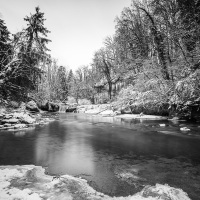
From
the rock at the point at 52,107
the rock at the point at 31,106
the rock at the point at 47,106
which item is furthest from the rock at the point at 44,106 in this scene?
the rock at the point at 31,106

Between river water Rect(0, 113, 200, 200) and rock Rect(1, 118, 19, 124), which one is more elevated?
rock Rect(1, 118, 19, 124)

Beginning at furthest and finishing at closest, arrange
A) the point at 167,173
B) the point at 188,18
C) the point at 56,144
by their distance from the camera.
→ 1. the point at 188,18
2. the point at 56,144
3. the point at 167,173

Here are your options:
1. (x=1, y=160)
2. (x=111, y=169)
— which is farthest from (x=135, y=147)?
(x=1, y=160)

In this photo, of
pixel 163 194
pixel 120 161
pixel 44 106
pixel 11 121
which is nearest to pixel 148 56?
pixel 11 121

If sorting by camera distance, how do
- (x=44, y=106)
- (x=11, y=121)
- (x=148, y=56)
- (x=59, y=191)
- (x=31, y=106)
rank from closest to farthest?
(x=59, y=191) → (x=11, y=121) → (x=148, y=56) → (x=31, y=106) → (x=44, y=106)

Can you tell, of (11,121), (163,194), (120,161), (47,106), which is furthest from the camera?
(47,106)

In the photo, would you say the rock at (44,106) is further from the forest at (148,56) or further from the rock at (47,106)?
the forest at (148,56)

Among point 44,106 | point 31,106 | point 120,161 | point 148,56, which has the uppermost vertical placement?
point 148,56

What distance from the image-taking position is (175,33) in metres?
15.5

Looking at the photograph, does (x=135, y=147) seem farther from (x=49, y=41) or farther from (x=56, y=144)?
(x=49, y=41)

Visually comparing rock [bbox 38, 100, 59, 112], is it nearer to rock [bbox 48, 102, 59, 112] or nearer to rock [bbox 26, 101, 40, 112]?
rock [bbox 48, 102, 59, 112]

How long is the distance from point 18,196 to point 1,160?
3.95 metres

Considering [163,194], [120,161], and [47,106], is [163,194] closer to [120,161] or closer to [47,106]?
[120,161]

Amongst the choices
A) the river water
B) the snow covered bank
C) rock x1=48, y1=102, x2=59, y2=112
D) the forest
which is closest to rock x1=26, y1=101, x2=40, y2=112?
rock x1=48, y1=102, x2=59, y2=112
